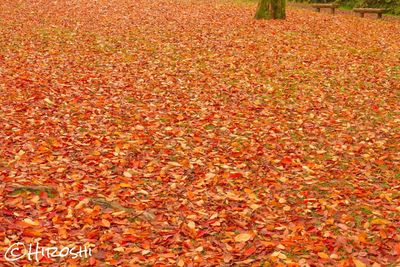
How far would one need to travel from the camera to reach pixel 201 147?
283 inches

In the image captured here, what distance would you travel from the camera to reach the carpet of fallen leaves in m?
4.85

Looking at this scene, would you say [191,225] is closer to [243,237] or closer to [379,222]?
[243,237]

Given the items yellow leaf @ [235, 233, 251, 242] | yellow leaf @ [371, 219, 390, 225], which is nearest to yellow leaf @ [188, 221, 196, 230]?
yellow leaf @ [235, 233, 251, 242]

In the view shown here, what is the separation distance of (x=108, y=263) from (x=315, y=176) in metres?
3.13

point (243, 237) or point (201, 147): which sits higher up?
point (201, 147)

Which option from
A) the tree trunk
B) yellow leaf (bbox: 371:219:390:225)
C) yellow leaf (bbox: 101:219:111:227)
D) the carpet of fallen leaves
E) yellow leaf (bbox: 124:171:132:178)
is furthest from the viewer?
the tree trunk

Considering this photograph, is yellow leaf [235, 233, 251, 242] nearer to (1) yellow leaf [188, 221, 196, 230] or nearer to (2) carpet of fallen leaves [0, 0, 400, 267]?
(2) carpet of fallen leaves [0, 0, 400, 267]

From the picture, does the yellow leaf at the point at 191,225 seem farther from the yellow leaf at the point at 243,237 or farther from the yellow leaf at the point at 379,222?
the yellow leaf at the point at 379,222

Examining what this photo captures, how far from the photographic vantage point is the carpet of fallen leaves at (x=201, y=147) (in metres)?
4.85

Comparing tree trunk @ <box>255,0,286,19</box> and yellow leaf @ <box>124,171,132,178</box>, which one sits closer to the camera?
yellow leaf @ <box>124,171,132,178</box>

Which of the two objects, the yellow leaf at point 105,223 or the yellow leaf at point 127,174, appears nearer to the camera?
the yellow leaf at point 105,223

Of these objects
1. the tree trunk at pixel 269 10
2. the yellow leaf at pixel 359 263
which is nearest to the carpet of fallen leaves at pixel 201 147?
the yellow leaf at pixel 359 263

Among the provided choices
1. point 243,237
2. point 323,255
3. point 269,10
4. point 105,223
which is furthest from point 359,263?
point 269,10

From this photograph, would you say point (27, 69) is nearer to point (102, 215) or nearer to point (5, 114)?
point (5, 114)
